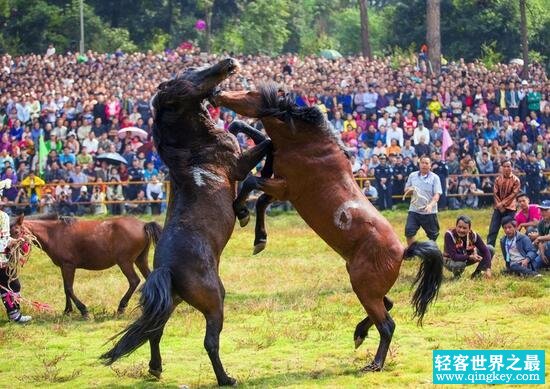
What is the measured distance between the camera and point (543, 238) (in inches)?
620

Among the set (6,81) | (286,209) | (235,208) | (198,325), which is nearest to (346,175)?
(235,208)

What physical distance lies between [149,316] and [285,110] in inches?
98.7

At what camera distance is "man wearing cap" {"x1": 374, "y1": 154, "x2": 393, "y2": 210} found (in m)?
24.4

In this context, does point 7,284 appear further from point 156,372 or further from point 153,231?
point 156,372

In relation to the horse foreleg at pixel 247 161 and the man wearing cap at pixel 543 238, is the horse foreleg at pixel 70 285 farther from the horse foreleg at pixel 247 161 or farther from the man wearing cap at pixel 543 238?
the man wearing cap at pixel 543 238

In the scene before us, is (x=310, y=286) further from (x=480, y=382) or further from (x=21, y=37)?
(x=21, y=37)

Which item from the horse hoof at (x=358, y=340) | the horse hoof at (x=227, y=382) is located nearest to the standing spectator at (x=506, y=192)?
the horse hoof at (x=358, y=340)

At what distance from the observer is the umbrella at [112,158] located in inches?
993

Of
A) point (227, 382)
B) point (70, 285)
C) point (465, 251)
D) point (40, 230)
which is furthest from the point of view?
point (465, 251)

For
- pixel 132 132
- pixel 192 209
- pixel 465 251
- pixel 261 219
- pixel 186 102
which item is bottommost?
pixel 465 251

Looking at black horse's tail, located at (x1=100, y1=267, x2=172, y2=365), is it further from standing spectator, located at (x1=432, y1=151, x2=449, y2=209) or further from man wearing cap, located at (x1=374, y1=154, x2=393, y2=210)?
man wearing cap, located at (x1=374, y1=154, x2=393, y2=210)

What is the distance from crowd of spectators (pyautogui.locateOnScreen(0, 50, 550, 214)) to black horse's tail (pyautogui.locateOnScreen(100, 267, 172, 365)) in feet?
44.0

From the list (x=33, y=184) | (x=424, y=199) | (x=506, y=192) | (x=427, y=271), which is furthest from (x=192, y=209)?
(x=33, y=184)

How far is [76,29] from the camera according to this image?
4681cm
